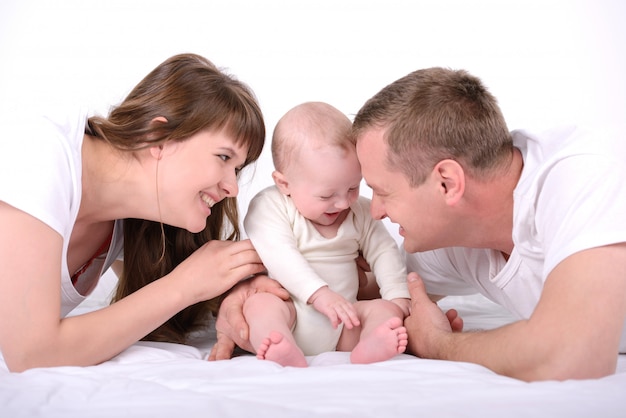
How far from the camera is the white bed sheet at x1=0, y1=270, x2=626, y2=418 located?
4.81 feet

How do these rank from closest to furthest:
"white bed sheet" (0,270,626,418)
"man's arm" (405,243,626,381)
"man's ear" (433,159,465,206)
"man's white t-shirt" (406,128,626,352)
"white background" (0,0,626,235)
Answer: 1. "white bed sheet" (0,270,626,418)
2. "man's arm" (405,243,626,381)
3. "man's white t-shirt" (406,128,626,352)
4. "man's ear" (433,159,465,206)
5. "white background" (0,0,626,235)

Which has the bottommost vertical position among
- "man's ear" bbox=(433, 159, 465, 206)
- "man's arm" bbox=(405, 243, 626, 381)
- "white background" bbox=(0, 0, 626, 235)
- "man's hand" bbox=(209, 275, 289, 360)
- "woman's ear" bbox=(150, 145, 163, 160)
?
"man's hand" bbox=(209, 275, 289, 360)

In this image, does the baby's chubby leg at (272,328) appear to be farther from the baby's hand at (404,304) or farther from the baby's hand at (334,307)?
the baby's hand at (404,304)

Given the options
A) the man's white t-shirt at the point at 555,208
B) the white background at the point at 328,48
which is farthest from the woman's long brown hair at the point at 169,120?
the white background at the point at 328,48

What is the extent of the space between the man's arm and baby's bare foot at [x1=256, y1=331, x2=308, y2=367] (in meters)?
0.54

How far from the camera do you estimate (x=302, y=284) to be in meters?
2.27

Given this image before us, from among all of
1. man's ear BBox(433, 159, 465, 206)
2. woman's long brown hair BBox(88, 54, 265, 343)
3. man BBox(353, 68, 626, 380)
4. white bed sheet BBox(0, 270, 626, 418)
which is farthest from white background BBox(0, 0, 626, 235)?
white bed sheet BBox(0, 270, 626, 418)

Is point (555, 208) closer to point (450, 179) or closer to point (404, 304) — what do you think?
point (450, 179)

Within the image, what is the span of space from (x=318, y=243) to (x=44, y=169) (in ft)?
2.94

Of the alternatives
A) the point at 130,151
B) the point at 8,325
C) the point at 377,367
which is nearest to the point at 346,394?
the point at 377,367

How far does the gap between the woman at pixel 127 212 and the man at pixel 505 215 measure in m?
0.31

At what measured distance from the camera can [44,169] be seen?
196 cm

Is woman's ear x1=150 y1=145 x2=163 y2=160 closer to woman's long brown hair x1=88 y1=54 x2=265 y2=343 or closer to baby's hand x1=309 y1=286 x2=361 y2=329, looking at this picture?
woman's long brown hair x1=88 y1=54 x2=265 y2=343

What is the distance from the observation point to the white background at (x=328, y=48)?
13.9ft
